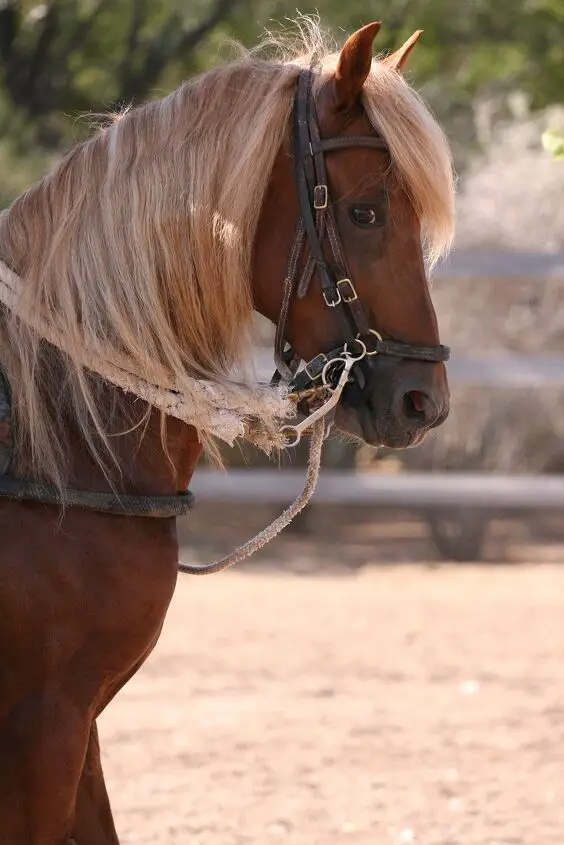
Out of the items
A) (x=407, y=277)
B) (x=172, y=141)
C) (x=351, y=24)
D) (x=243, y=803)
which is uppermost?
(x=351, y=24)

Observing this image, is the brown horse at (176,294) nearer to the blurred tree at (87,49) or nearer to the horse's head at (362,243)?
the horse's head at (362,243)

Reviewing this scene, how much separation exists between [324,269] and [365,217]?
126mm

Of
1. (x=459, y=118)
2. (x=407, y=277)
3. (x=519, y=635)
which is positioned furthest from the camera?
(x=459, y=118)

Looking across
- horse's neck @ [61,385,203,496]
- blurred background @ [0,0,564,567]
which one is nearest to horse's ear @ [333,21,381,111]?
horse's neck @ [61,385,203,496]

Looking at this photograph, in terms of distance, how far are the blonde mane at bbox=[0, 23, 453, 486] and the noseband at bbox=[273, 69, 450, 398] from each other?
6 centimetres

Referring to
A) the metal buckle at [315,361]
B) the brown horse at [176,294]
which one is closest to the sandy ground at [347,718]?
the brown horse at [176,294]

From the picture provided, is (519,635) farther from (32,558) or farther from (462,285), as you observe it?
(32,558)

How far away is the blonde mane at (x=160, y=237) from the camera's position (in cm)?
221

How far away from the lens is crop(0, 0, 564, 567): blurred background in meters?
7.46

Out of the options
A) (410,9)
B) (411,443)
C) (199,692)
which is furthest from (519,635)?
(410,9)

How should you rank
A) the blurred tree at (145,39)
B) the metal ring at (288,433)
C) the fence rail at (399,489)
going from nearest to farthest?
1. the metal ring at (288,433)
2. the fence rail at (399,489)
3. the blurred tree at (145,39)

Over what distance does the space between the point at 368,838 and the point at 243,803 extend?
1.51 feet

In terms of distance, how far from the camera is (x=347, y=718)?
4.62m

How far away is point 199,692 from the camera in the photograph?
498 cm
